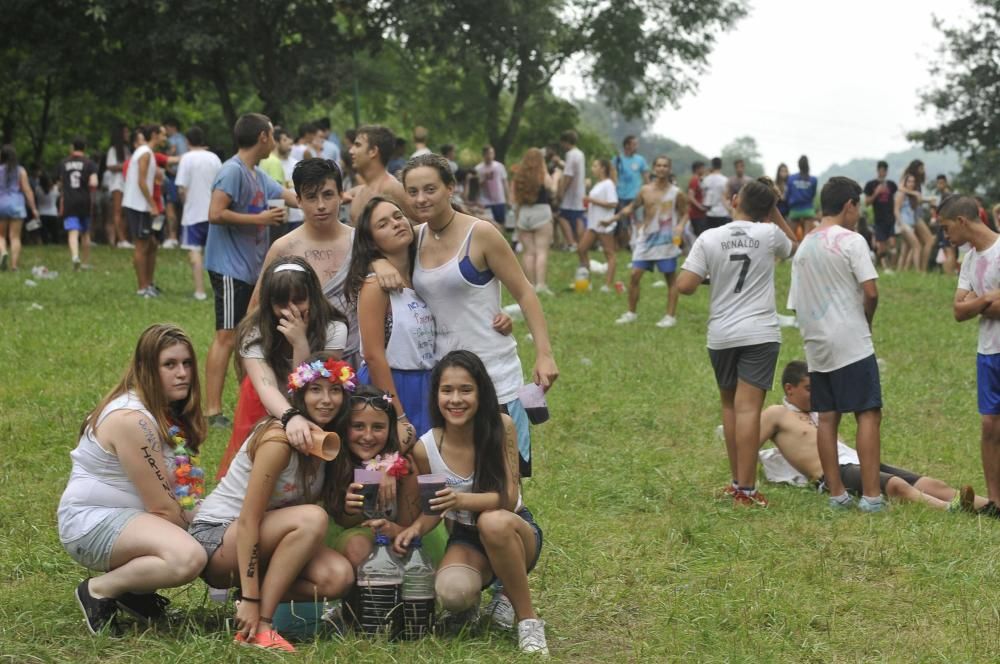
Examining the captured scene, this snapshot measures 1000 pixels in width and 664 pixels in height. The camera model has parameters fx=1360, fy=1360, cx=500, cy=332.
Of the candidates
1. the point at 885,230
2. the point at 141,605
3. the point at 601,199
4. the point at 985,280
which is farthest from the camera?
the point at 885,230

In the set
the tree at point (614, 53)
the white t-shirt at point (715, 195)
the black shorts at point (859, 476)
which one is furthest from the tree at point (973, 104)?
the black shorts at point (859, 476)

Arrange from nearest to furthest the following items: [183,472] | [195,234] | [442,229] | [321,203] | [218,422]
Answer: [183,472]
[442,229]
[321,203]
[218,422]
[195,234]

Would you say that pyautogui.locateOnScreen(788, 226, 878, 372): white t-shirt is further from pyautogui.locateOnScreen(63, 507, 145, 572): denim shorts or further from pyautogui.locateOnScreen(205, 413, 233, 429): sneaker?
pyautogui.locateOnScreen(63, 507, 145, 572): denim shorts

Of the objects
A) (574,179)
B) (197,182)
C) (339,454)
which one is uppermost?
(574,179)

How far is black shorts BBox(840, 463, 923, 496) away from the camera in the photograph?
8.47 metres

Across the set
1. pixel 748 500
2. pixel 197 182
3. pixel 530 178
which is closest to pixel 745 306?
pixel 748 500

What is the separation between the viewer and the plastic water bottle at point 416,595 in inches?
203

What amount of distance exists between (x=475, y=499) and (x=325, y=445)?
607 mm

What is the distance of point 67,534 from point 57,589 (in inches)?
31.9

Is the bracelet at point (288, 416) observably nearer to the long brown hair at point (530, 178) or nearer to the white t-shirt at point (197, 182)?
the white t-shirt at point (197, 182)

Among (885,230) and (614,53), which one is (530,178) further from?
(614,53)

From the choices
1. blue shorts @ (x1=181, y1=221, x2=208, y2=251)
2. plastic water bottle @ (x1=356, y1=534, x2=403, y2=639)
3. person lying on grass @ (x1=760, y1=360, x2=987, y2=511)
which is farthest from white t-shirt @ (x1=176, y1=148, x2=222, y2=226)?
plastic water bottle @ (x1=356, y1=534, x2=403, y2=639)

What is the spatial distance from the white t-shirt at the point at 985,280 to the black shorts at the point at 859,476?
96cm

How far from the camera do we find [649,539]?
7105 millimetres
